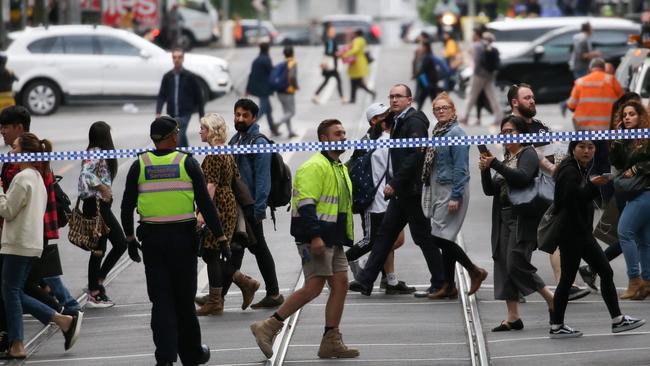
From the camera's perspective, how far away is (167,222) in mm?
9758

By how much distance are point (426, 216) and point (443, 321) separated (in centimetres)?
94

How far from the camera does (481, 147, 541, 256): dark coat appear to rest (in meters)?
11.3

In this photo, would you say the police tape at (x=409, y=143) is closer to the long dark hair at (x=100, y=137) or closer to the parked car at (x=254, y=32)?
the long dark hair at (x=100, y=137)

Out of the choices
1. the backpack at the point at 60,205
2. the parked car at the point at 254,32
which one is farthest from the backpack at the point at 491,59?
the parked car at the point at 254,32

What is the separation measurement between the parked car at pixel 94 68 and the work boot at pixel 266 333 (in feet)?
72.8

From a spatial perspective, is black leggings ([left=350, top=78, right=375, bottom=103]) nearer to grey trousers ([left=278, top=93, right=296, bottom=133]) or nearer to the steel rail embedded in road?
grey trousers ([left=278, top=93, right=296, bottom=133])

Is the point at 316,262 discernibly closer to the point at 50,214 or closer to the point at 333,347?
the point at 333,347

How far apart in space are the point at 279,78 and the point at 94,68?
7140 millimetres

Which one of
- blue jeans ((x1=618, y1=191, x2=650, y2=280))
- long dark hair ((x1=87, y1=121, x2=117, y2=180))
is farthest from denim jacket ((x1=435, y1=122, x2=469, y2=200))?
long dark hair ((x1=87, y1=121, x2=117, y2=180))

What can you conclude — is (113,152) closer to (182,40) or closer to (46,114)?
(46,114)

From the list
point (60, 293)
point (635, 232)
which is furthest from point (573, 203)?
point (60, 293)

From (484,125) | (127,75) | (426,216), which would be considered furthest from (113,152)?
(127,75)

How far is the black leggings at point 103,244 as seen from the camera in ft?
41.3

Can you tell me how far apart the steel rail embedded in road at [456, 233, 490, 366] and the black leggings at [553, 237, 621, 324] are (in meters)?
0.59
